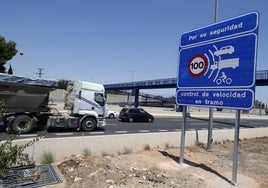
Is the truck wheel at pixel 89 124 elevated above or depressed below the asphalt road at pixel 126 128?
above

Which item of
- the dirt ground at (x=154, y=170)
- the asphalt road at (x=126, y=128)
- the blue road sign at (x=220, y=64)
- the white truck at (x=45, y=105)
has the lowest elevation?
the asphalt road at (x=126, y=128)

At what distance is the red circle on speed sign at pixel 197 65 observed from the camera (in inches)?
303

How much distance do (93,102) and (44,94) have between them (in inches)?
127

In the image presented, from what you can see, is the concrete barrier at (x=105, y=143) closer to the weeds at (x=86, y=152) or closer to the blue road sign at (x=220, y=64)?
the weeds at (x=86, y=152)

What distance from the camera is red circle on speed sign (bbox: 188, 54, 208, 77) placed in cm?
771

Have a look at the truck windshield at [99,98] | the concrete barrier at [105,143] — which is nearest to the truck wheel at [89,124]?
the truck windshield at [99,98]

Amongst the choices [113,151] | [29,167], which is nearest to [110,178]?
[29,167]

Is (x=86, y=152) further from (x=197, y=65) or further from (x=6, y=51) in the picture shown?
(x=6, y=51)

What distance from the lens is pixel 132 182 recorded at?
563cm

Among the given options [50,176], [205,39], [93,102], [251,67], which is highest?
[205,39]

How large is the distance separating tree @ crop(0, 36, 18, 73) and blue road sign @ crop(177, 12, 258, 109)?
3771cm

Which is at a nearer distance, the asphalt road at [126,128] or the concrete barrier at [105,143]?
the concrete barrier at [105,143]

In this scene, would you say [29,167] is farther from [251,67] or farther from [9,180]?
[251,67]

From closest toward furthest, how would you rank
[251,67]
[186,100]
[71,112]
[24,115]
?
[251,67] < [186,100] < [24,115] < [71,112]
